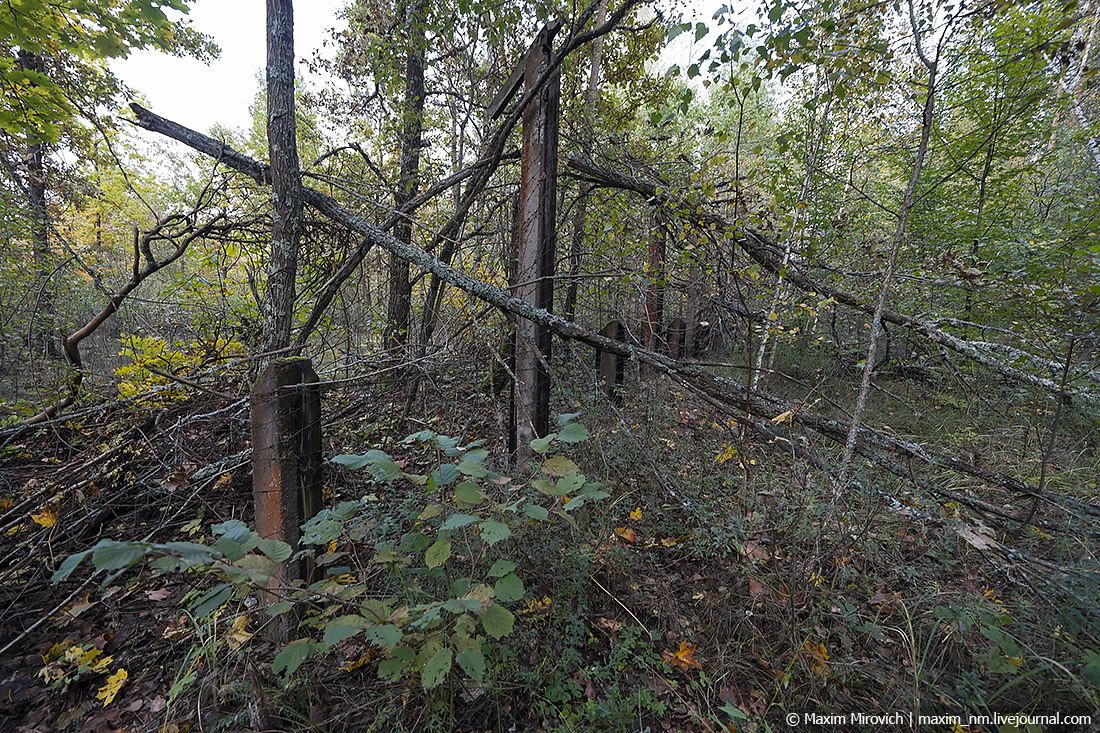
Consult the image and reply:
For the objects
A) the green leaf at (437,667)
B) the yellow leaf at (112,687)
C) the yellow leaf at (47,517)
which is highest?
the green leaf at (437,667)

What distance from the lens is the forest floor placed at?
5.39ft

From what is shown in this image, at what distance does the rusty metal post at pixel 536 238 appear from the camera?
2.77 m

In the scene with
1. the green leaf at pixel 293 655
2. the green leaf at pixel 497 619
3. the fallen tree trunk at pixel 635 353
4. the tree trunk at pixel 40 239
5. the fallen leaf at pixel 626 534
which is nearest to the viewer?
the green leaf at pixel 293 655

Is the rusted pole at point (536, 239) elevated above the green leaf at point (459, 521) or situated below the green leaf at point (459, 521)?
Answer: above

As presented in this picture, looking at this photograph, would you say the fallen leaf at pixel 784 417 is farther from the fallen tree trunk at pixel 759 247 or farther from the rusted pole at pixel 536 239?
the rusted pole at pixel 536 239

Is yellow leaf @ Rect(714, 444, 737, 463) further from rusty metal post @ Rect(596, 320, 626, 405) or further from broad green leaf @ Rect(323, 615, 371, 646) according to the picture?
broad green leaf @ Rect(323, 615, 371, 646)

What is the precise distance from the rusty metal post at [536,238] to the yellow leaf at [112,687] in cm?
224

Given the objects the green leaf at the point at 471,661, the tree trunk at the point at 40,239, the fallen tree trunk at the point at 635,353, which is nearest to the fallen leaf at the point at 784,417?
the fallen tree trunk at the point at 635,353

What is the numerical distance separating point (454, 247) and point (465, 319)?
29.2 inches

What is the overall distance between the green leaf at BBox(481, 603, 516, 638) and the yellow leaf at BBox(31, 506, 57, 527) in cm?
286

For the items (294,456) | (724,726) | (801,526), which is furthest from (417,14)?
(724,726)

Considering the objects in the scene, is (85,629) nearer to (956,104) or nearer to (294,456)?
(294,456)

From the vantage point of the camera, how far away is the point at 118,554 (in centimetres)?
90

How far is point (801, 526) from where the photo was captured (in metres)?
2.38
